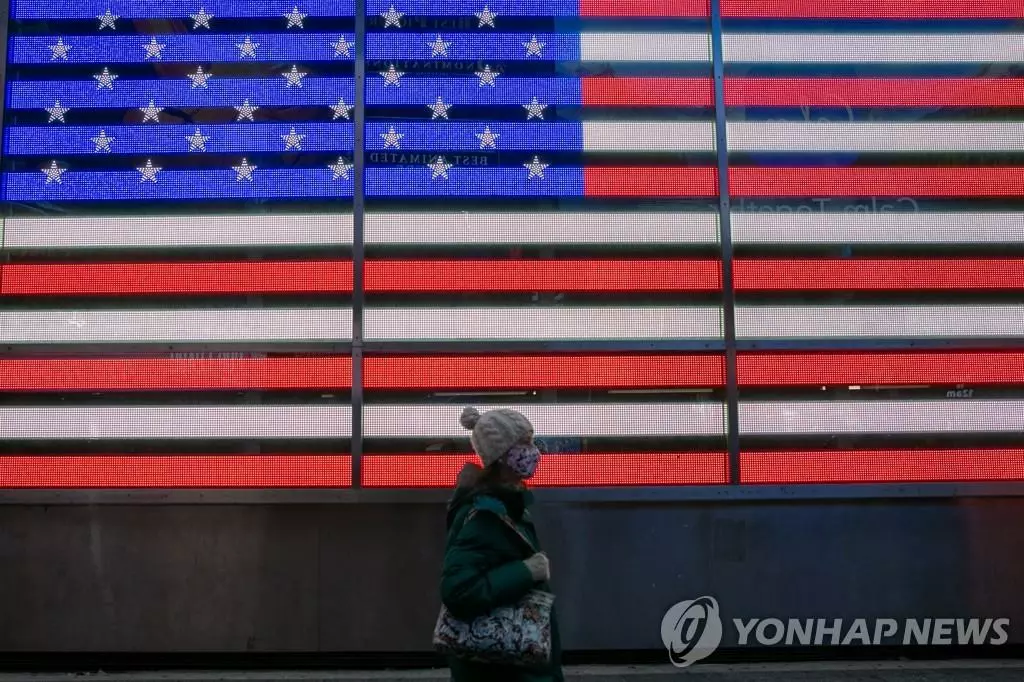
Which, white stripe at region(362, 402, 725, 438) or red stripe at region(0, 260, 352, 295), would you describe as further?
red stripe at region(0, 260, 352, 295)

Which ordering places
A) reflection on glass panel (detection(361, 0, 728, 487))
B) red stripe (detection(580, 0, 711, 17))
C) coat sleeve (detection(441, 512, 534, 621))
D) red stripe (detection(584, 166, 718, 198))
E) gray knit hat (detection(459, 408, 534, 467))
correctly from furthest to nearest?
red stripe (detection(580, 0, 711, 17)) → red stripe (detection(584, 166, 718, 198)) → reflection on glass panel (detection(361, 0, 728, 487)) → gray knit hat (detection(459, 408, 534, 467)) → coat sleeve (detection(441, 512, 534, 621))

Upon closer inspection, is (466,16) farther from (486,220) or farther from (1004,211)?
(1004,211)

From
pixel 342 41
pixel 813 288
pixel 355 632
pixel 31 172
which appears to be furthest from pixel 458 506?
pixel 31 172

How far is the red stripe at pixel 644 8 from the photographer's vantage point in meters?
6.54

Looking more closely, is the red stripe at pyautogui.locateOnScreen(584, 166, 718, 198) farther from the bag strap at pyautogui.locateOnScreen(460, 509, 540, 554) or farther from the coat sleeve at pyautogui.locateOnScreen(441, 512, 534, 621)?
the coat sleeve at pyautogui.locateOnScreen(441, 512, 534, 621)

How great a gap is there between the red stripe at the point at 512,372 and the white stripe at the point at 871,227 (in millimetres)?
1240

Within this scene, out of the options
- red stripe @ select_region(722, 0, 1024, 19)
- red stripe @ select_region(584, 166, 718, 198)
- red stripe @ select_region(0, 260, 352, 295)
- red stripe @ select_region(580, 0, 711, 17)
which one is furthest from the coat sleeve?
red stripe @ select_region(722, 0, 1024, 19)

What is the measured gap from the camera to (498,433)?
10.7 feet

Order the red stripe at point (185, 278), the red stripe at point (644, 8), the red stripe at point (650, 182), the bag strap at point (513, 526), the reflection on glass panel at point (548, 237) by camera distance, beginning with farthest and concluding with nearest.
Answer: the red stripe at point (644, 8) < the red stripe at point (650, 182) < the red stripe at point (185, 278) < the reflection on glass panel at point (548, 237) < the bag strap at point (513, 526)

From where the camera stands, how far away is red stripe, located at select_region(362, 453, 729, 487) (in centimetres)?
602

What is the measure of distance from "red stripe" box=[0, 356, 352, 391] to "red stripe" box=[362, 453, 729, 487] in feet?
2.24

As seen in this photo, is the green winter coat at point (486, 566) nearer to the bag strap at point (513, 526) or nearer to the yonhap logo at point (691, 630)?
the bag strap at point (513, 526)

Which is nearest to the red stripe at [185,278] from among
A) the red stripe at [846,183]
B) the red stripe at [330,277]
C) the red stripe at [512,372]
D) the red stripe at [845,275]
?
the red stripe at [330,277]

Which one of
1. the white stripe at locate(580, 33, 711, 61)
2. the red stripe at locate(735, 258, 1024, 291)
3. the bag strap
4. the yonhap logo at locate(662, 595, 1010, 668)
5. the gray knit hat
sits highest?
the white stripe at locate(580, 33, 711, 61)
